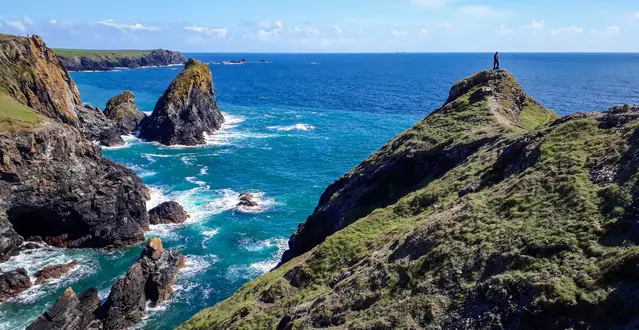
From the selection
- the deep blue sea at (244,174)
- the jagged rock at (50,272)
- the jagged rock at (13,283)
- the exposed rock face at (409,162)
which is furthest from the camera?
the deep blue sea at (244,174)

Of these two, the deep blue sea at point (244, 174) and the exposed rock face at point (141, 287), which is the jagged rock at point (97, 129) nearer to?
the deep blue sea at point (244, 174)

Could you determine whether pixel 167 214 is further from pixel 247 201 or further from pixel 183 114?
pixel 183 114

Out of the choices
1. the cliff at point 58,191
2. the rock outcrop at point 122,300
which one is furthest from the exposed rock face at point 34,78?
the rock outcrop at point 122,300

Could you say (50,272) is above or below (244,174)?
below

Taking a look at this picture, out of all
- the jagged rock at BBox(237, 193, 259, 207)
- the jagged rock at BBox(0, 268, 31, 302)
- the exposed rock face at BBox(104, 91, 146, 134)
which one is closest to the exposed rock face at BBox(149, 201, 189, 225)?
the jagged rock at BBox(237, 193, 259, 207)

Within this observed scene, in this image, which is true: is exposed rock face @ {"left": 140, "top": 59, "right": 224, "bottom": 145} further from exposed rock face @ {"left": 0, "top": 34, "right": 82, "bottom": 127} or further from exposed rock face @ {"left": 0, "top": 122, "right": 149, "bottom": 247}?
exposed rock face @ {"left": 0, "top": 122, "right": 149, "bottom": 247}

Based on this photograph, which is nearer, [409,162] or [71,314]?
[71,314]

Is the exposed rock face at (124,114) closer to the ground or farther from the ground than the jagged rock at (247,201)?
farther from the ground

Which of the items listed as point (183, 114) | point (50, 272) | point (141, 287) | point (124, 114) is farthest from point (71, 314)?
point (124, 114)
